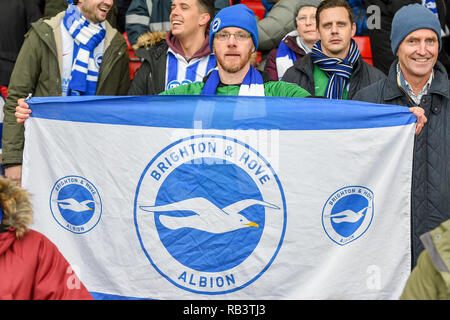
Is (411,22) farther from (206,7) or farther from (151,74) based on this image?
(151,74)

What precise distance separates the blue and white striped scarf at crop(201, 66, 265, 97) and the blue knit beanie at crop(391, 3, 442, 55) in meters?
0.97

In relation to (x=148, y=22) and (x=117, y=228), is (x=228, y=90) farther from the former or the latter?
(x=148, y=22)

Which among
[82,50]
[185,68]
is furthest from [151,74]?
A: [82,50]

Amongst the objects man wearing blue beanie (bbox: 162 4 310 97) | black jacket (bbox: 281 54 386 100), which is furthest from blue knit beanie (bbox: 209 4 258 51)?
black jacket (bbox: 281 54 386 100)

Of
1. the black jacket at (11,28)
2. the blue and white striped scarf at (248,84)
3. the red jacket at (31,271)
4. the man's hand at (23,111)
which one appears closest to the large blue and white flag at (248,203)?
the blue and white striped scarf at (248,84)

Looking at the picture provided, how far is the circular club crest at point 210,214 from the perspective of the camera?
436 cm

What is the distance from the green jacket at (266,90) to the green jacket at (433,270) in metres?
2.01

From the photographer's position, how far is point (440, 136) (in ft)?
15.2

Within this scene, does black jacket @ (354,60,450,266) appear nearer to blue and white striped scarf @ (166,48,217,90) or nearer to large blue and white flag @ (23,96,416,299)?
large blue and white flag @ (23,96,416,299)

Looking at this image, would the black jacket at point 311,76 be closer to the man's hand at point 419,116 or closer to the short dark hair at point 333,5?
the short dark hair at point 333,5

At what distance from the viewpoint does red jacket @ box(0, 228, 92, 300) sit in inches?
130
